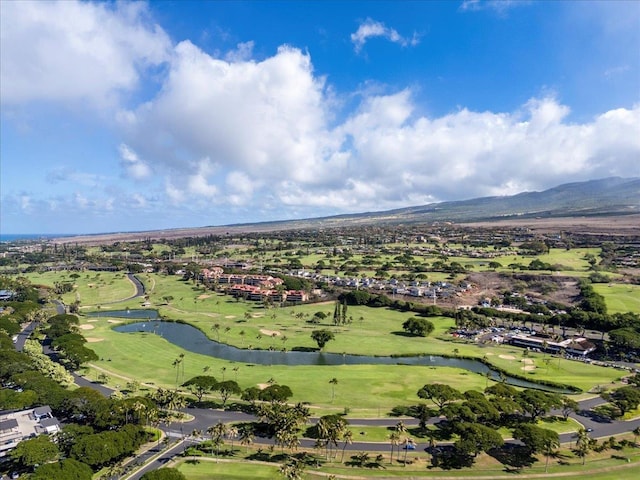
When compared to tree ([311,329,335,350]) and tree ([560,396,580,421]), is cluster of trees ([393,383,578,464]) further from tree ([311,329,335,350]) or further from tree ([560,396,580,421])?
tree ([311,329,335,350])

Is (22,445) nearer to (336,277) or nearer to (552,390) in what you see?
(552,390)

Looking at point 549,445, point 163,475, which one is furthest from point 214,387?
point 549,445

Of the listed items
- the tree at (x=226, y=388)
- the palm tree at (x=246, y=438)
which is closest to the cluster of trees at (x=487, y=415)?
the palm tree at (x=246, y=438)

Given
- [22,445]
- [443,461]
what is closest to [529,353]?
[443,461]

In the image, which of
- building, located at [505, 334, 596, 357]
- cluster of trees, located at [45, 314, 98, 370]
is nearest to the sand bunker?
cluster of trees, located at [45, 314, 98, 370]

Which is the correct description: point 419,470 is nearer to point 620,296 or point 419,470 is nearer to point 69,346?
point 69,346

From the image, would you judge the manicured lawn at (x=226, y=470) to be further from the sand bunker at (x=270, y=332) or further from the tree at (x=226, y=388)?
the sand bunker at (x=270, y=332)
